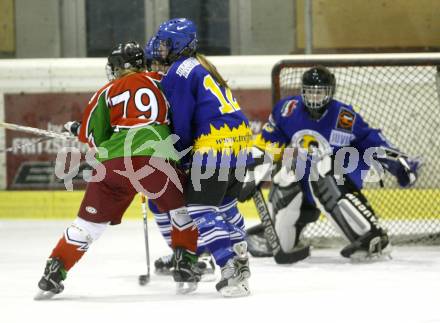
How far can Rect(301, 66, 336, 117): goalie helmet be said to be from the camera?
5.02 metres

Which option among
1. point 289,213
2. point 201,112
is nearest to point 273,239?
point 289,213

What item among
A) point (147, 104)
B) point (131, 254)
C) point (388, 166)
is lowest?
point (131, 254)

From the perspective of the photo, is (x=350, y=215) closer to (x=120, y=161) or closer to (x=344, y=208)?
(x=344, y=208)

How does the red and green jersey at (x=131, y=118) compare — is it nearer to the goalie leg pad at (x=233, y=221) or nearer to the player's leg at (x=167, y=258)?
the goalie leg pad at (x=233, y=221)

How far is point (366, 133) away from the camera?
16.9ft

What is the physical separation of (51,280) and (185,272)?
0.51m

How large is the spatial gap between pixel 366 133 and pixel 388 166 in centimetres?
20

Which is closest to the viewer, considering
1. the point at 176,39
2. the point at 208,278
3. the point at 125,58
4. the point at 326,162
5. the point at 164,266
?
the point at 176,39

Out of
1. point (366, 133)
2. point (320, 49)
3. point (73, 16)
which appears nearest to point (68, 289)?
point (366, 133)

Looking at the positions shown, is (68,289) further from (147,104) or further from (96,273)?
(147,104)

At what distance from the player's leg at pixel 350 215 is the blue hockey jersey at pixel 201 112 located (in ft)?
3.63

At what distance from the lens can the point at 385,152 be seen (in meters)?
5.16

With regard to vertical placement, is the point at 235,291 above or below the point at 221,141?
below

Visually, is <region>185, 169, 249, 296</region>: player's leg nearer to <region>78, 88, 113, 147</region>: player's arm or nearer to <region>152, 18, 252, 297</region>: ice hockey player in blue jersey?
<region>152, 18, 252, 297</region>: ice hockey player in blue jersey
